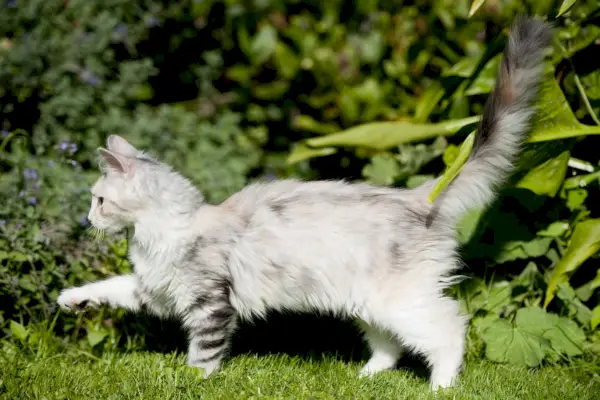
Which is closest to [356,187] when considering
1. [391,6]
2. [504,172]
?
[504,172]

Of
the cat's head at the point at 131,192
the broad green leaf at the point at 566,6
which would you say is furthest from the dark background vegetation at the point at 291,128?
the cat's head at the point at 131,192

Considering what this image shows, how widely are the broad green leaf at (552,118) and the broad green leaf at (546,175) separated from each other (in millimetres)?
158

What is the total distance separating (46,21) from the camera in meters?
5.59

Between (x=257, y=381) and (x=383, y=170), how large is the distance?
1.91 m

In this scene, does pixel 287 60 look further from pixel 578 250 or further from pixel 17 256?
pixel 578 250

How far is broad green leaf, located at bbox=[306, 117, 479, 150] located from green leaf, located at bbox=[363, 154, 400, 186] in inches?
8.5

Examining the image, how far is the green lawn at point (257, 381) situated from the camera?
11.0ft

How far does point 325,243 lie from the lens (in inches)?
141

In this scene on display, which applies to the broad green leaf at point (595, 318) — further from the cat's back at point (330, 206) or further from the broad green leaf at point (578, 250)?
the cat's back at point (330, 206)

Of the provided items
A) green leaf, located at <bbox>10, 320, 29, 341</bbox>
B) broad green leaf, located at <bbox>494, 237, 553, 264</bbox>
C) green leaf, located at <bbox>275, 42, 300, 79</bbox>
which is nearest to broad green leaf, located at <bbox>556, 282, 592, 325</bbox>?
broad green leaf, located at <bbox>494, 237, 553, 264</bbox>

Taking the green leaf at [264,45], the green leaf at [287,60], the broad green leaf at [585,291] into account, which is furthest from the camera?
the green leaf at [264,45]

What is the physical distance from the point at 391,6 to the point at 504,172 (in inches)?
127

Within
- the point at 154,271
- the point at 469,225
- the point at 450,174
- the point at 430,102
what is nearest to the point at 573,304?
the point at 469,225

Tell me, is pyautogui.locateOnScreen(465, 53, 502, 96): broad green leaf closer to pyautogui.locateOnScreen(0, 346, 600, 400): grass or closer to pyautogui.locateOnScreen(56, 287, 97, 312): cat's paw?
pyautogui.locateOnScreen(0, 346, 600, 400): grass
